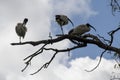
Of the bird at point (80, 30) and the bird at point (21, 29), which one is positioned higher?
the bird at point (80, 30)

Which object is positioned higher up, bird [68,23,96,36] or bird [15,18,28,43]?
bird [68,23,96,36]

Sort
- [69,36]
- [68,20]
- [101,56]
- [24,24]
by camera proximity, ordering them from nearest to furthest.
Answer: [69,36] → [101,56] → [68,20] → [24,24]

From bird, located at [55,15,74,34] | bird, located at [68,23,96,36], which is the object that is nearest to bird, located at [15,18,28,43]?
bird, located at [55,15,74,34]

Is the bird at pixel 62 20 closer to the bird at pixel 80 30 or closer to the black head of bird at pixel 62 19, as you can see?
the black head of bird at pixel 62 19

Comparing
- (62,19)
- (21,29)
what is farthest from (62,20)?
(21,29)

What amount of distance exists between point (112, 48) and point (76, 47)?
0.93m

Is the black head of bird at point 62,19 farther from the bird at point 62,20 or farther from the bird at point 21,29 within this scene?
the bird at point 21,29

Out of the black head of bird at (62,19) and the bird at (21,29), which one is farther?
the bird at (21,29)

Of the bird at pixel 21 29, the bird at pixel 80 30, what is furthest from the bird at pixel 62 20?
the bird at pixel 21 29

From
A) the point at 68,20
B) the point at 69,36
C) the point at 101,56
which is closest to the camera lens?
the point at 69,36

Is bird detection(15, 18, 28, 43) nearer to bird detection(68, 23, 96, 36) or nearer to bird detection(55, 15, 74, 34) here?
bird detection(55, 15, 74, 34)

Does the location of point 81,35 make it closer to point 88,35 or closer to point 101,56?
point 88,35

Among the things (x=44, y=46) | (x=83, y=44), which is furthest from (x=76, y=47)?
(x=44, y=46)

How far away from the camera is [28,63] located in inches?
374
